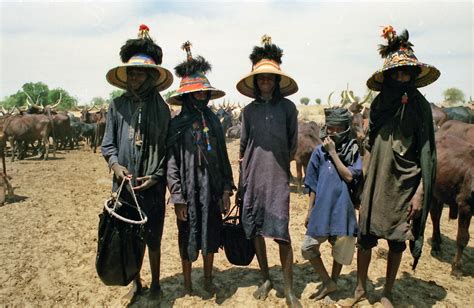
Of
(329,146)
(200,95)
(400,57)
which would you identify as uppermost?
(400,57)

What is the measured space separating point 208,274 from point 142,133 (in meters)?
1.63

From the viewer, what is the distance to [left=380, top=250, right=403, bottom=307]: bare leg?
3.29 metres

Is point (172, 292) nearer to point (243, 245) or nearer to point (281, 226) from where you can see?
point (243, 245)

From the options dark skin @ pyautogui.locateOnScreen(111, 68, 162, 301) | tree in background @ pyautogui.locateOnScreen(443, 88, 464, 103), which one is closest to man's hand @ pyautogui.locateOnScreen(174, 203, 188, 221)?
dark skin @ pyautogui.locateOnScreen(111, 68, 162, 301)

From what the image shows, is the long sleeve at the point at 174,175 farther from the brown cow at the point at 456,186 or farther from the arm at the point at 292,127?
the brown cow at the point at 456,186

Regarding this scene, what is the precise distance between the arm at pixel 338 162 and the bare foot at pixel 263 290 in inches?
55.0

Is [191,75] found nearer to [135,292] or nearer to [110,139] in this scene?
[110,139]

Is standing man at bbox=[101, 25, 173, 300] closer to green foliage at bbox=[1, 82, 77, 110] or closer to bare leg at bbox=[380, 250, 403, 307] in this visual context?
bare leg at bbox=[380, 250, 403, 307]

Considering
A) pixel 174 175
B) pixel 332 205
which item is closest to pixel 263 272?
pixel 332 205

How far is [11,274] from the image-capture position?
419cm

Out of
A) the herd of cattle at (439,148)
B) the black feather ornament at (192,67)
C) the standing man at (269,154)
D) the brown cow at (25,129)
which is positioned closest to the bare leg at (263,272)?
the standing man at (269,154)

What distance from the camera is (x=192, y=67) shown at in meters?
3.45

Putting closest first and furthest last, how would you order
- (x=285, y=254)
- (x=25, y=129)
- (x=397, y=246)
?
(x=397, y=246), (x=285, y=254), (x=25, y=129)

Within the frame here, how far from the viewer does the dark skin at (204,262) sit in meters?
3.35
